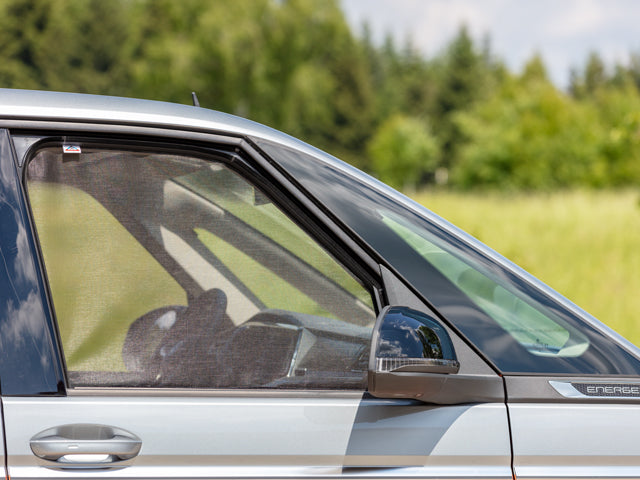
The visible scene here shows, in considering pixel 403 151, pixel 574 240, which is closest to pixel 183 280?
pixel 574 240

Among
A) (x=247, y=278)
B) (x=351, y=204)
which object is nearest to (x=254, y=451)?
(x=247, y=278)

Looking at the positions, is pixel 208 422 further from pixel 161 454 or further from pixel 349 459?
pixel 349 459

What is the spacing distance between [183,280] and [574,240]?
11.7m

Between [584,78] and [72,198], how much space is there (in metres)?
122

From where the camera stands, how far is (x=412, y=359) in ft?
4.92

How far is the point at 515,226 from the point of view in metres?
14.0

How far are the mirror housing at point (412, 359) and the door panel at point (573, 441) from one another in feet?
0.63

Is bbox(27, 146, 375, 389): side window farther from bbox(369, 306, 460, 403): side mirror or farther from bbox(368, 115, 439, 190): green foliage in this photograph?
bbox(368, 115, 439, 190): green foliage

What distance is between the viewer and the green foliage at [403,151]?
63875 millimetres

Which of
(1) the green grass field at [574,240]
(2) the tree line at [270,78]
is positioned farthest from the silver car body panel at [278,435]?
(2) the tree line at [270,78]

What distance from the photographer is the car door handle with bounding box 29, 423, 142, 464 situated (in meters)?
1.47

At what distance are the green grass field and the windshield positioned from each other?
4824mm

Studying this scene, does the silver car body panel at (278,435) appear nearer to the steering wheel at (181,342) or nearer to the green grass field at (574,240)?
the steering wheel at (181,342)

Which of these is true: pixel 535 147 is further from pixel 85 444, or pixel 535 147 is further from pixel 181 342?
pixel 85 444
